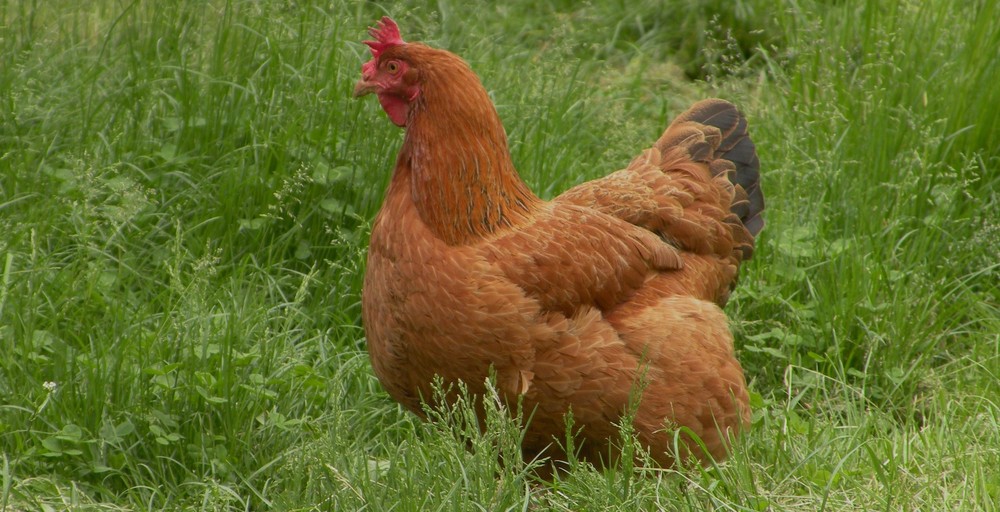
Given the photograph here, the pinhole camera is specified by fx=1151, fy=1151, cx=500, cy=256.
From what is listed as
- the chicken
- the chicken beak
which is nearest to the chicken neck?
the chicken

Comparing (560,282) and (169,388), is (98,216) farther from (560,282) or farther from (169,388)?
(560,282)

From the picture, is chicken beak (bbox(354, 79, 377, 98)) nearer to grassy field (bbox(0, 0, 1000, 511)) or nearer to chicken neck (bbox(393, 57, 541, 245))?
chicken neck (bbox(393, 57, 541, 245))

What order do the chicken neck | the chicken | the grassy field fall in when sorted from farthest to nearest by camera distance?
the grassy field → the chicken neck → the chicken

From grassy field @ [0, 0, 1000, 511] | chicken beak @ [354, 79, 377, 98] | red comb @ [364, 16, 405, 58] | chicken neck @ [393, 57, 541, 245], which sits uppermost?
red comb @ [364, 16, 405, 58]

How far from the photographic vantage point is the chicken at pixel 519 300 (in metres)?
3.58

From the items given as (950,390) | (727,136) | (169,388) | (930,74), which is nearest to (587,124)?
(727,136)

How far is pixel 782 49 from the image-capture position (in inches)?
281

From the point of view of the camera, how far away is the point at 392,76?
152 inches

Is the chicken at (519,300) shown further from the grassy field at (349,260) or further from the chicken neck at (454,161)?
the grassy field at (349,260)

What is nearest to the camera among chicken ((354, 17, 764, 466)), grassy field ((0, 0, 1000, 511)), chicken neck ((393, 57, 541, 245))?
chicken ((354, 17, 764, 466))

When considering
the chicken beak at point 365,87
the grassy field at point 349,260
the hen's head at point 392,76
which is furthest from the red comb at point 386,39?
the grassy field at point 349,260

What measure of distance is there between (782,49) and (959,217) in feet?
6.69

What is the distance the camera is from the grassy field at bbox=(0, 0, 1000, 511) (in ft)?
12.6

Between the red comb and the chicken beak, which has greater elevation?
the red comb
